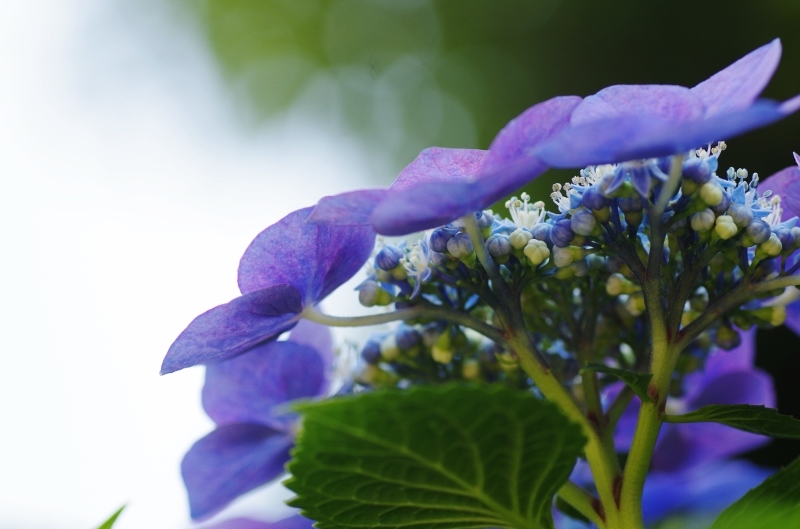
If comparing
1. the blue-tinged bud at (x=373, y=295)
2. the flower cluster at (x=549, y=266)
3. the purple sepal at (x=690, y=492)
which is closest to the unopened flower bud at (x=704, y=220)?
the flower cluster at (x=549, y=266)

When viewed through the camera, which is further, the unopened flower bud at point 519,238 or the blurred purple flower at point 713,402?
the blurred purple flower at point 713,402

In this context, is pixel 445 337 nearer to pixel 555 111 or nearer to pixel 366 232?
pixel 366 232

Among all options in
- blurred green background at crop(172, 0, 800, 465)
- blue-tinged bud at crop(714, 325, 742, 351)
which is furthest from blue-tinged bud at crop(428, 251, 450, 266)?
blurred green background at crop(172, 0, 800, 465)

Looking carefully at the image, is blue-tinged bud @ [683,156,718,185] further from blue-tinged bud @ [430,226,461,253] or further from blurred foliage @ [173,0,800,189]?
blurred foliage @ [173,0,800,189]

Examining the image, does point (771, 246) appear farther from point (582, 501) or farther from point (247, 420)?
point (247, 420)

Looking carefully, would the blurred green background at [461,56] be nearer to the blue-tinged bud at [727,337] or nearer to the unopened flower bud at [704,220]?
the blue-tinged bud at [727,337]

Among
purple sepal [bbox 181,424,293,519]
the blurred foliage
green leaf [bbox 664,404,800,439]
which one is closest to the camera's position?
green leaf [bbox 664,404,800,439]
